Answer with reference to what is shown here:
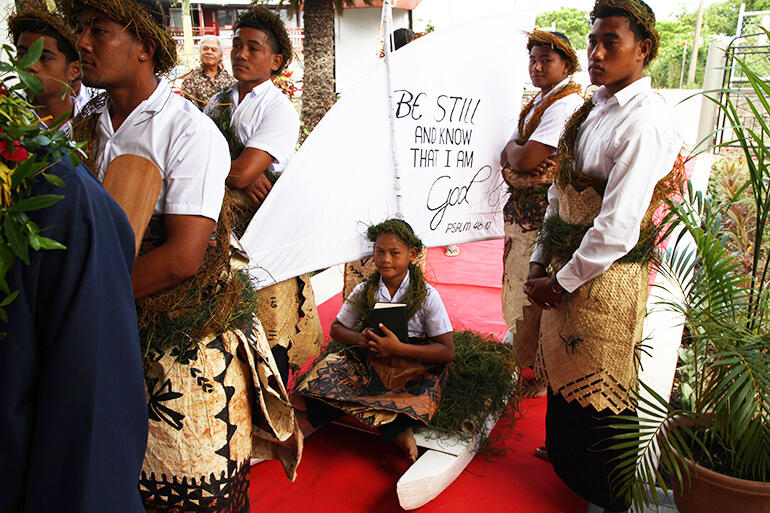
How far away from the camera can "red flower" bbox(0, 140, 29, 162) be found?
2.96 feet

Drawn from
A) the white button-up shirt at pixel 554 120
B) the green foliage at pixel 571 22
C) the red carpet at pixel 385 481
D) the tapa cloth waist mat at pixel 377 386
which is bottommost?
the red carpet at pixel 385 481

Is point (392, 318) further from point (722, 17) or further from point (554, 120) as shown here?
point (722, 17)

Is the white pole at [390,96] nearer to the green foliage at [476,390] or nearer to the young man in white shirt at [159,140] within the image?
the green foliage at [476,390]

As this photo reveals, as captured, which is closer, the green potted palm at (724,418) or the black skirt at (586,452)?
the green potted palm at (724,418)

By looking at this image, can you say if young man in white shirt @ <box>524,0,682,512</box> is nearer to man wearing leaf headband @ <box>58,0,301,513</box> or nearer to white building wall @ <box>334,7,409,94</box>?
man wearing leaf headband @ <box>58,0,301,513</box>

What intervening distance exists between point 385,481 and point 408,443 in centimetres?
20

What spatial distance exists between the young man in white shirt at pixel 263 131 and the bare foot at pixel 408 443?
60 centimetres

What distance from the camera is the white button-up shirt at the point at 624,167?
1960mm

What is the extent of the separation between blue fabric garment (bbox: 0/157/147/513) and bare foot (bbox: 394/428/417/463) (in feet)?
5.79

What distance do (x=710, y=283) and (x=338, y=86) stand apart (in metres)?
18.7

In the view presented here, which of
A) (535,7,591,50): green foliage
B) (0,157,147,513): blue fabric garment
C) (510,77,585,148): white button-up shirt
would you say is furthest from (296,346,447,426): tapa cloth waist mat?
(535,7,591,50): green foliage

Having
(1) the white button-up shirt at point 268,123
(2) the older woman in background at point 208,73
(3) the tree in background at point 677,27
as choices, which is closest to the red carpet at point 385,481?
(1) the white button-up shirt at point 268,123

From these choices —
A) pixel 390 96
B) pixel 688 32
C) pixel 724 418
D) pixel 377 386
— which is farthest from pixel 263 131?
pixel 688 32

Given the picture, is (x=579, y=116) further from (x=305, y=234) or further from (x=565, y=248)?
(x=305, y=234)
